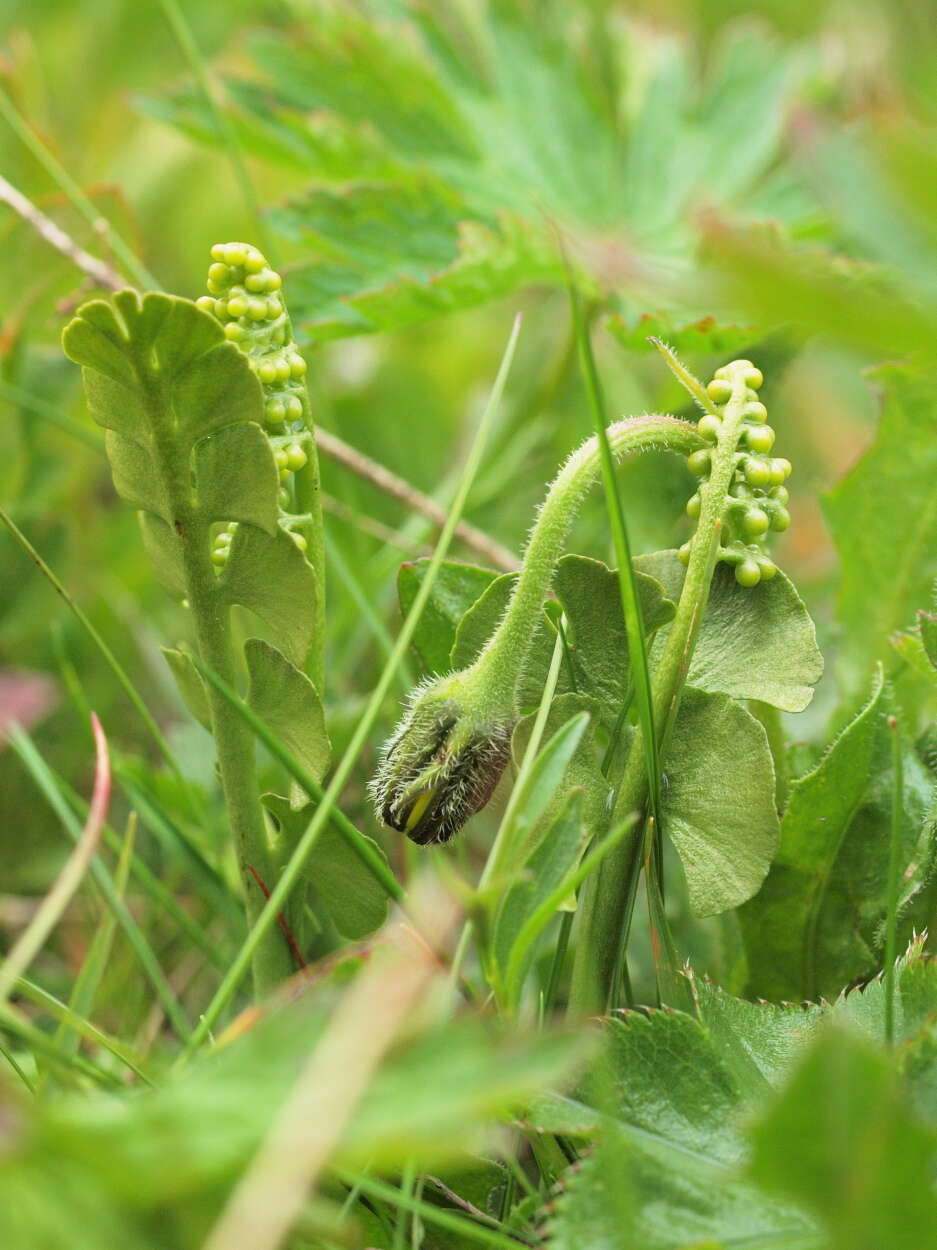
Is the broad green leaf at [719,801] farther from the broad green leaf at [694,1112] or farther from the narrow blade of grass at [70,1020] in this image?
the narrow blade of grass at [70,1020]

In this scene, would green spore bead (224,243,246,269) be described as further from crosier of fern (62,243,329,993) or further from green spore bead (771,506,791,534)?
green spore bead (771,506,791,534)

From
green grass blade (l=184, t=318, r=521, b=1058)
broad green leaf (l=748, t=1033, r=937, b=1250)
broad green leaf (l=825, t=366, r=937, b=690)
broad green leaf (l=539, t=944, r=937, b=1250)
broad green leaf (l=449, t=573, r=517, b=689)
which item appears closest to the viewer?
broad green leaf (l=748, t=1033, r=937, b=1250)

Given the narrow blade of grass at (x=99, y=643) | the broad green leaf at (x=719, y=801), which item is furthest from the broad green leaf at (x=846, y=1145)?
the narrow blade of grass at (x=99, y=643)

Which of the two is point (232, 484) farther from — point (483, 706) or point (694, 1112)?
point (694, 1112)

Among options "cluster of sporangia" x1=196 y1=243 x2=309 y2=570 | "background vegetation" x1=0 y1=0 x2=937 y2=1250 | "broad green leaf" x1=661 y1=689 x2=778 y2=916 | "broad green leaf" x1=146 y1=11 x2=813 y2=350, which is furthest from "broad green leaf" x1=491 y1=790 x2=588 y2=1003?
"broad green leaf" x1=146 y1=11 x2=813 y2=350

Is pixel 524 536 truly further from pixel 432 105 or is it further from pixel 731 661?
pixel 731 661

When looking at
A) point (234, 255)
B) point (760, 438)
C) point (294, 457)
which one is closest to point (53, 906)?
point (294, 457)

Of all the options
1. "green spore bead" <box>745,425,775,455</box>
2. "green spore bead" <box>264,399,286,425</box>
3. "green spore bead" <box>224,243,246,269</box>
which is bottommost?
"green spore bead" <box>264,399,286,425</box>
